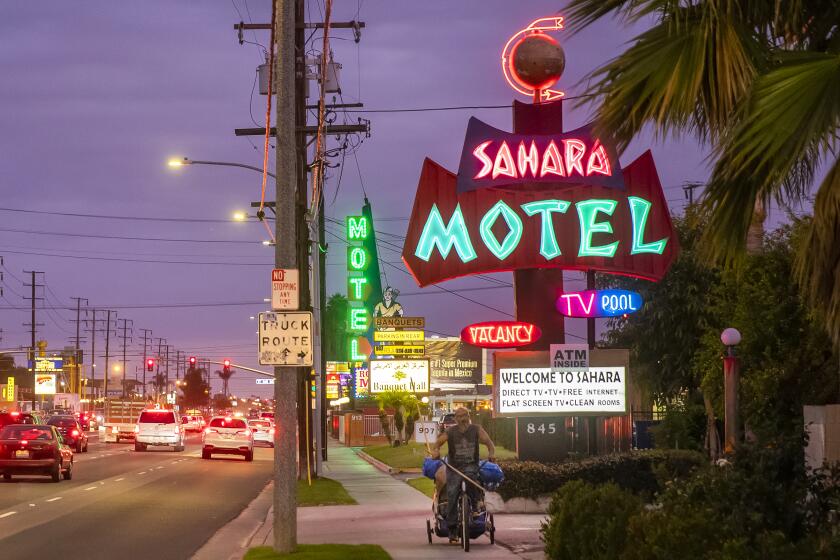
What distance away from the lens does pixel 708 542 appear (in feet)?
28.0

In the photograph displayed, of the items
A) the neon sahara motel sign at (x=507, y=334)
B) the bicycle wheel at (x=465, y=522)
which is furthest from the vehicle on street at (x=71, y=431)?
the bicycle wheel at (x=465, y=522)

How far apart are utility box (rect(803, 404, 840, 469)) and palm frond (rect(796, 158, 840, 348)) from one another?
15.3 feet

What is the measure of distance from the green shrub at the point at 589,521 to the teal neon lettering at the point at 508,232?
13.1 m

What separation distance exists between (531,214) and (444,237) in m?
1.97

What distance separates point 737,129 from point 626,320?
106 ft

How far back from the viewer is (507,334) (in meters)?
25.2

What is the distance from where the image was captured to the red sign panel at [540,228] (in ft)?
84.1

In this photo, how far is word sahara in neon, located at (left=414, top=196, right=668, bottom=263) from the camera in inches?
1008

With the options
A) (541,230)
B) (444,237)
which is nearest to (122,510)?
(444,237)

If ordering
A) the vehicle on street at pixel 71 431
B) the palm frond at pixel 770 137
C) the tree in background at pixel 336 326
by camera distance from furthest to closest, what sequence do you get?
1. the tree in background at pixel 336 326
2. the vehicle on street at pixel 71 431
3. the palm frond at pixel 770 137

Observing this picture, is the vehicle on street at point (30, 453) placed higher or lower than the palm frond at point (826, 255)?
lower

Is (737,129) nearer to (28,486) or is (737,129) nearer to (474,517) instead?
(474,517)

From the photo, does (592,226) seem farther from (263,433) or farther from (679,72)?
(263,433)

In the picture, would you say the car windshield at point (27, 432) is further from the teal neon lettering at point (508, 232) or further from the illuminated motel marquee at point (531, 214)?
the teal neon lettering at point (508, 232)
